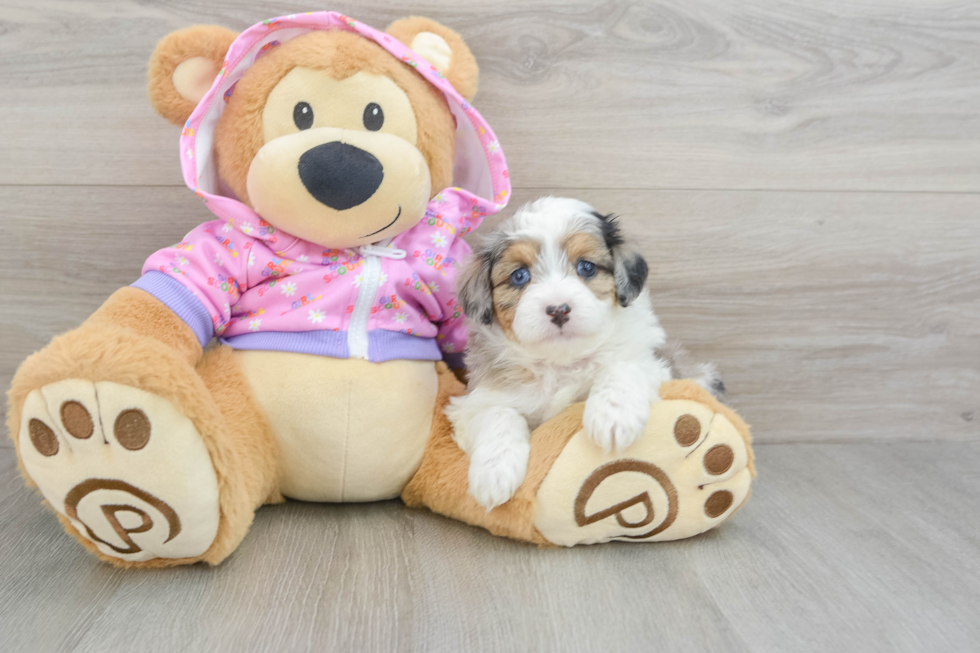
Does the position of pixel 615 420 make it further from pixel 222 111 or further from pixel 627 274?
pixel 222 111

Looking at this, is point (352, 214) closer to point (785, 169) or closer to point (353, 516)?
point (353, 516)

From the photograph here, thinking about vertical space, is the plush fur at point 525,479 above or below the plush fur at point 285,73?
below

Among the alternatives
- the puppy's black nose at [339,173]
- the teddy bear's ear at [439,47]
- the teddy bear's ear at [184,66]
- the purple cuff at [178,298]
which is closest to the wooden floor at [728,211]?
the teddy bear's ear at [439,47]

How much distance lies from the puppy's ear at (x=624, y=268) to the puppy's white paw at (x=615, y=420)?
0.22 meters

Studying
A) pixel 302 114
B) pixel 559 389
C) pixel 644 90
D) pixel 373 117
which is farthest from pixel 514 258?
pixel 644 90

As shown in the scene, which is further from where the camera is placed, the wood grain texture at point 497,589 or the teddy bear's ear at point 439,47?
the teddy bear's ear at point 439,47

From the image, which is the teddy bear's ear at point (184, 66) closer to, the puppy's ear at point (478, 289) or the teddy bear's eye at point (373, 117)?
the teddy bear's eye at point (373, 117)

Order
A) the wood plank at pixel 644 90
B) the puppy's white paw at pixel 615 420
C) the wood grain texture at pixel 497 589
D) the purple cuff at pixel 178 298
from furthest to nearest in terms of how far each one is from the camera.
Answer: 1. the wood plank at pixel 644 90
2. the purple cuff at pixel 178 298
3. the puppy's white paw at pixel 615 420
4. the wood grain texture at pixel 497 589

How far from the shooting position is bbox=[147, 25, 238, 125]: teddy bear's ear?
141cm

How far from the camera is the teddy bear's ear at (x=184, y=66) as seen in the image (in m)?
1.41

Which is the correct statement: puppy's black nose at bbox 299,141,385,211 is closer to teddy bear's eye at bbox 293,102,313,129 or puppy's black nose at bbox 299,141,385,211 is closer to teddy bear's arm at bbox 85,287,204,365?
teddy bear's eye at bbox 293,102,313,129

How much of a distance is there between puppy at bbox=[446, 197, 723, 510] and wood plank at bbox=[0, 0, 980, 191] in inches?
17.9

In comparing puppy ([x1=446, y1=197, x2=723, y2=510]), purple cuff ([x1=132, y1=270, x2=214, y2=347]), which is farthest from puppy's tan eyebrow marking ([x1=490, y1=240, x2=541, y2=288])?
purple cuff ([x1=132, y1=270, x2=214, y2=347])

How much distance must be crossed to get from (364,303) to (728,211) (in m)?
1.05
